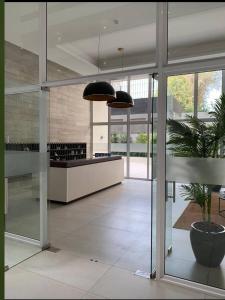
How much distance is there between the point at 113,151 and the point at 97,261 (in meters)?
7.73

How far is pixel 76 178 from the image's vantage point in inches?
237

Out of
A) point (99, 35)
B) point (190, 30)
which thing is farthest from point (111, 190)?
point (190, 30)

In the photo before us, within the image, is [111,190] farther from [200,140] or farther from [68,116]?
[200,140]

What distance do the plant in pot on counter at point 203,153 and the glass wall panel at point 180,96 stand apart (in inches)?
3.5

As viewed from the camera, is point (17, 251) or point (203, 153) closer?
point (203, 153)

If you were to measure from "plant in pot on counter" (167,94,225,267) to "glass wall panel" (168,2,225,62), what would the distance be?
0.55 meters

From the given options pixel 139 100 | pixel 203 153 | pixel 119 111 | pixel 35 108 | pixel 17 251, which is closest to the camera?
pixel 203 153

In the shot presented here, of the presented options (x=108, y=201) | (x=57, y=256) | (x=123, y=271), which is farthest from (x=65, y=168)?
(x=123, y=271)

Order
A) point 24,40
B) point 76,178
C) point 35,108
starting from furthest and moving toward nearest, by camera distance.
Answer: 1. point 76,178
2. point 24,40
3. point 35,108

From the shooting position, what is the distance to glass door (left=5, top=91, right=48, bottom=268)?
340cm

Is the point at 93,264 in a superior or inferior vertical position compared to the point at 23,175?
inferior

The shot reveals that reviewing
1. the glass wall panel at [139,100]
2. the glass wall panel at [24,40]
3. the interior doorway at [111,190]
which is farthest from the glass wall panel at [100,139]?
the glass wall panel at [24,40]

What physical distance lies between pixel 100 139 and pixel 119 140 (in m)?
0.92

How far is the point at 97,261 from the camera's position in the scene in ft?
10.4
